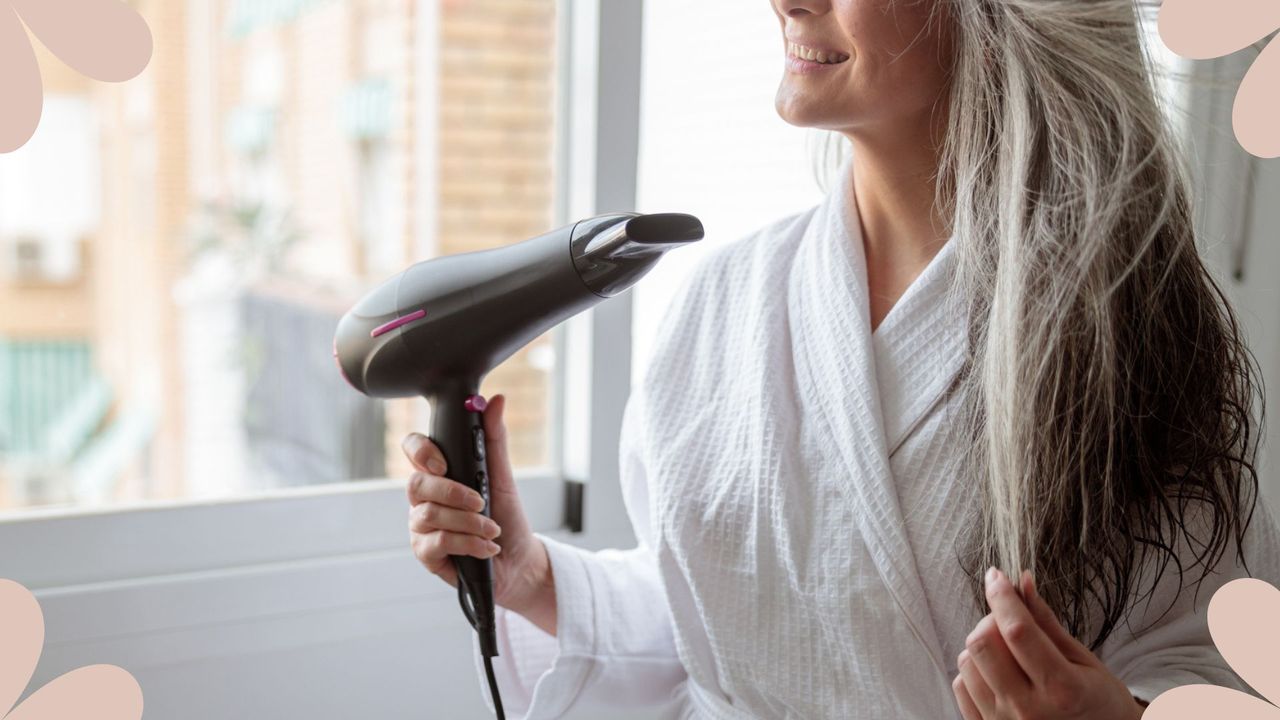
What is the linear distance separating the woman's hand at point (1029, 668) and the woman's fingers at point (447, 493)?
1.39 ft

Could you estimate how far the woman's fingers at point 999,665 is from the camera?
64 centimetres

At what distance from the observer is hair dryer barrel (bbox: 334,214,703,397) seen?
789 millimetres

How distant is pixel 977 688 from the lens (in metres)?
0.66

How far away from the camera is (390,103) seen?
141cm

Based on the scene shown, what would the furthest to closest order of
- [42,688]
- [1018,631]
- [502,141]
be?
[502,141] < [42,688] < [1018,631]

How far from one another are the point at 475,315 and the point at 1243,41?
74 cm

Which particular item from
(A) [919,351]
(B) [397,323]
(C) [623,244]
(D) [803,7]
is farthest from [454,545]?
(D) [803,7]

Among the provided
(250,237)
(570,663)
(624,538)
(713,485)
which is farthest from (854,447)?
(250,237)

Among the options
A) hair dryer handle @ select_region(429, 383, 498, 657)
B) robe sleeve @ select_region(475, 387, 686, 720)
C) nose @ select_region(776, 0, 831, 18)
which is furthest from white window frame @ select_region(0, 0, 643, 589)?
nose @ select_region(776, 0, 831, 18)

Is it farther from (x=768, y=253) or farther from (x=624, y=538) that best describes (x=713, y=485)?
(x=624, y=538)

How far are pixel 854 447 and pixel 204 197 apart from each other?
0.87 meters

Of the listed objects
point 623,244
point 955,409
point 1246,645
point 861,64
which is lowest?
point 1246,645

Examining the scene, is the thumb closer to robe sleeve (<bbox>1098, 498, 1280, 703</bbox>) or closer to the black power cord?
the black power cord

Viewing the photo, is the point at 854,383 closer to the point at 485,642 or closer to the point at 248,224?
the point at 485,642
